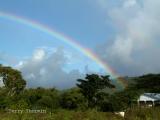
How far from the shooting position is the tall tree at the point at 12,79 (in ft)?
216

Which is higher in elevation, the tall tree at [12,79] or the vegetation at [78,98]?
the tall tree at [12,79]

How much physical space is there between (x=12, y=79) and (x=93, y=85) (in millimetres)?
24269

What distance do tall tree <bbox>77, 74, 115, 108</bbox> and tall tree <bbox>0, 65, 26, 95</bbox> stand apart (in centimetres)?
2066

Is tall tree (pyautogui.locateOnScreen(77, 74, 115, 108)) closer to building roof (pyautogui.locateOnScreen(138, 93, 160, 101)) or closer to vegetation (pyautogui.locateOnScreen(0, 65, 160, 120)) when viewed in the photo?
vegetation (pyautogui.locateOnScreen(0, 65, 160, 120))

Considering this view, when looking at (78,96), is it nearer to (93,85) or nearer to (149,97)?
(93,85)

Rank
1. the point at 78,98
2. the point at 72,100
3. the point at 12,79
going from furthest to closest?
the point at 12,79
the point at 72,100
the point at 78,98

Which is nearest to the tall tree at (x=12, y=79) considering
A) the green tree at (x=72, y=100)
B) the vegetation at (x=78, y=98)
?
the vegetation at (x=78, y=98)

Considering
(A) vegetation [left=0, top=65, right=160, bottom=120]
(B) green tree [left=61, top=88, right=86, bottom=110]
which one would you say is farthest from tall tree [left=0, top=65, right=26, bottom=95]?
(B) green tree [left=61, top=88, right=86, bottom=110]

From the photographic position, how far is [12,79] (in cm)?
6688

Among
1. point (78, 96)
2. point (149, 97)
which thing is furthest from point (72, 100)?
point (149, 97)

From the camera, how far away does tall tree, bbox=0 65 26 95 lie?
65.7m

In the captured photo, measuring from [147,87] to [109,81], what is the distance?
4554 centimetres

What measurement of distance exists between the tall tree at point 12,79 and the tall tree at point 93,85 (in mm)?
20665

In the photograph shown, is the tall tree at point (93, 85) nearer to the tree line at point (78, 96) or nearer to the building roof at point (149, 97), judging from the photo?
the tree line at point (78, 96)
